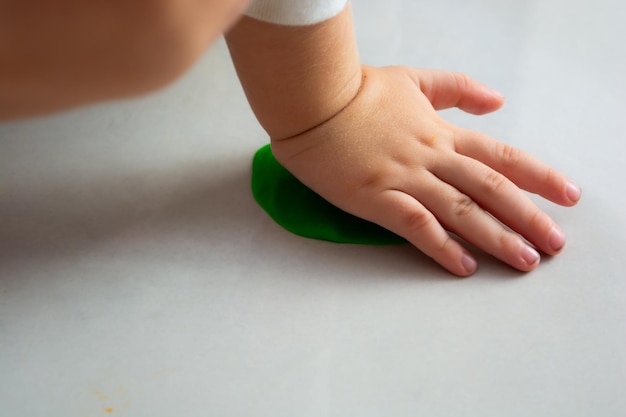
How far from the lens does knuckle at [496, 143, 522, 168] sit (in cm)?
63

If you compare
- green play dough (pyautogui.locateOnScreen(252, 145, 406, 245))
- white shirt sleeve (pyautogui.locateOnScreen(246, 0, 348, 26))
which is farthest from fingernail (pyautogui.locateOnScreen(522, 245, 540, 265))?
white shirt sleeve (pyautogui.locateOnScreen(246, 0, 348, 26))

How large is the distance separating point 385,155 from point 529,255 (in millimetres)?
146

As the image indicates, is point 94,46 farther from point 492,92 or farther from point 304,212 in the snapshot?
point 492,92

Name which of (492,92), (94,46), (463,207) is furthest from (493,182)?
(94,46)

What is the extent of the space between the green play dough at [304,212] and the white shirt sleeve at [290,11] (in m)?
0.15

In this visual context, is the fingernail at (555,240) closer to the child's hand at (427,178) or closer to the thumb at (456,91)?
the child's hand at (427,178)

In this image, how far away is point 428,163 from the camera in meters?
0.62

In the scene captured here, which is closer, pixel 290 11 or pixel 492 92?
pixel 290 11

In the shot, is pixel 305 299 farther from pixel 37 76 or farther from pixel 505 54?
pixel 505 54

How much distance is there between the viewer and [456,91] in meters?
0.69

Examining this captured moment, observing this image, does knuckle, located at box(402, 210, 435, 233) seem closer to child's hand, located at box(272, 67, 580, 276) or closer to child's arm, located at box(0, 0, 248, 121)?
child's hand, located at box(272, 67, 580, 276)

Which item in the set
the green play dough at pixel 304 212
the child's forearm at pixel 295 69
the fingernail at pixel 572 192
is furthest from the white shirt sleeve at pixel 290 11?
the fingernail at pixel 572 192

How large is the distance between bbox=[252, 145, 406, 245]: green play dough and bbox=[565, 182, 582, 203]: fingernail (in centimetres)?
15

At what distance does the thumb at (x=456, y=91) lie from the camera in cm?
69
